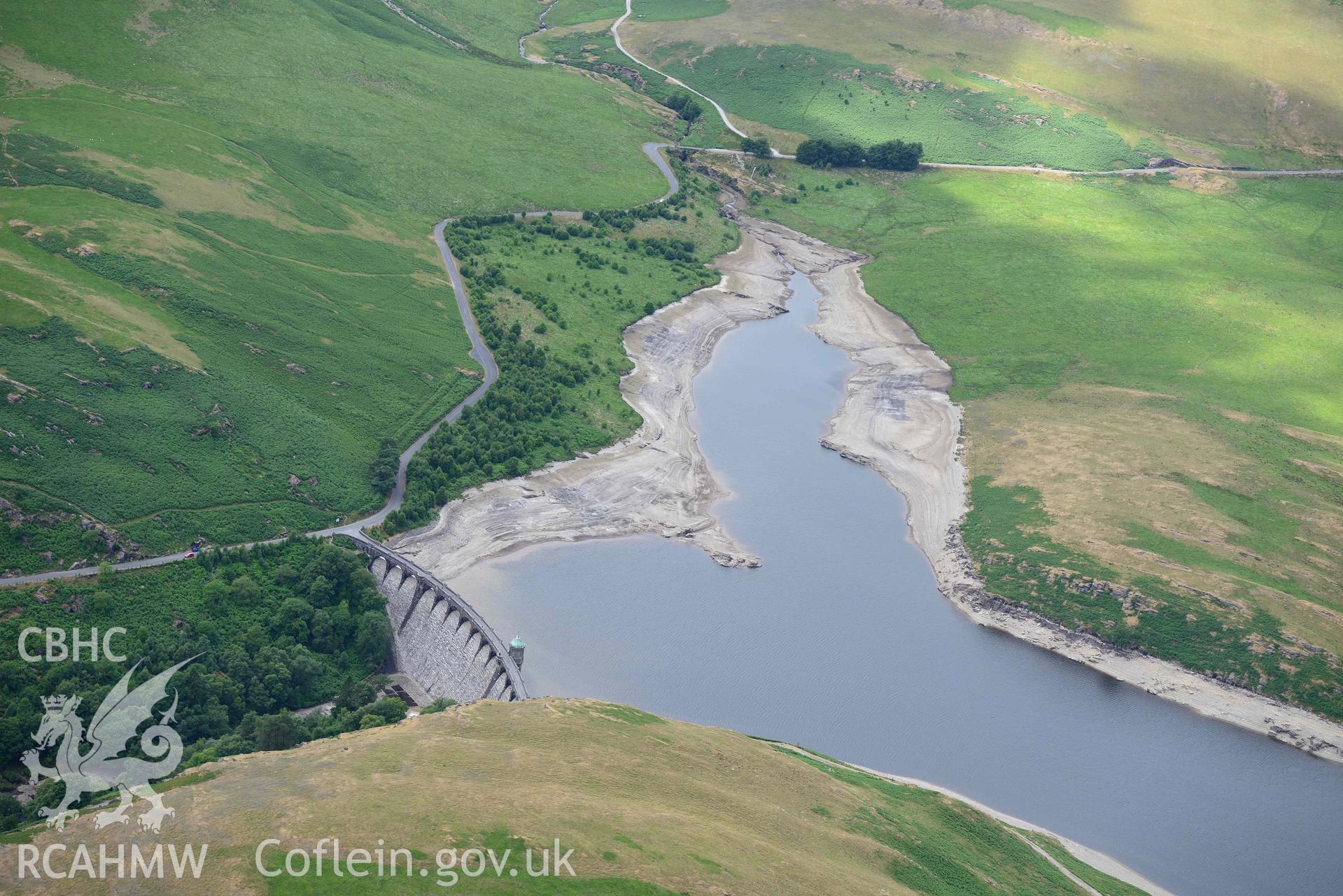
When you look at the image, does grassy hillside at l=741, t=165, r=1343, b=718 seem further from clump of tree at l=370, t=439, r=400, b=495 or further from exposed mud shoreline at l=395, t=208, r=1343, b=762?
clump of tree at l=370, t=439, r=400, b=495

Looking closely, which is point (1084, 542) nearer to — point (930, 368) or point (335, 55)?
point (930, 368)

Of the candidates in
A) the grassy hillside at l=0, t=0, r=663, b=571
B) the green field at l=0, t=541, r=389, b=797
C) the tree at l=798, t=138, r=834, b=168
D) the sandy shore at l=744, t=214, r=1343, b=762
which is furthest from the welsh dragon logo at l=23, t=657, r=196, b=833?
the tree at l=798, t=138, r=834, b=168

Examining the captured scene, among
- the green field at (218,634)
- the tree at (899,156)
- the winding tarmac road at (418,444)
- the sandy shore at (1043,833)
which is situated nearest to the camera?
the sandy shore at (1043,833)

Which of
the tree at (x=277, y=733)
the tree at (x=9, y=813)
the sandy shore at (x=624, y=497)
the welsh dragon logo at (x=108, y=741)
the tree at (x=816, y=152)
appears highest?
the tree at (x=816, y=152)

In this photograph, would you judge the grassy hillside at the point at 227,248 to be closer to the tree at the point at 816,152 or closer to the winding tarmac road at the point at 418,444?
the winding tarmac road at the point at 418,444

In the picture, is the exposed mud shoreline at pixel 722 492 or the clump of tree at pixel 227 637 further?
the exposed mud shoreline at pixel 722 492

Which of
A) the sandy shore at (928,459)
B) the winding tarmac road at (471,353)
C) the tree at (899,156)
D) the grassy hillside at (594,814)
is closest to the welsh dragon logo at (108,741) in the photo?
the winding tarmac road at (471,353)
